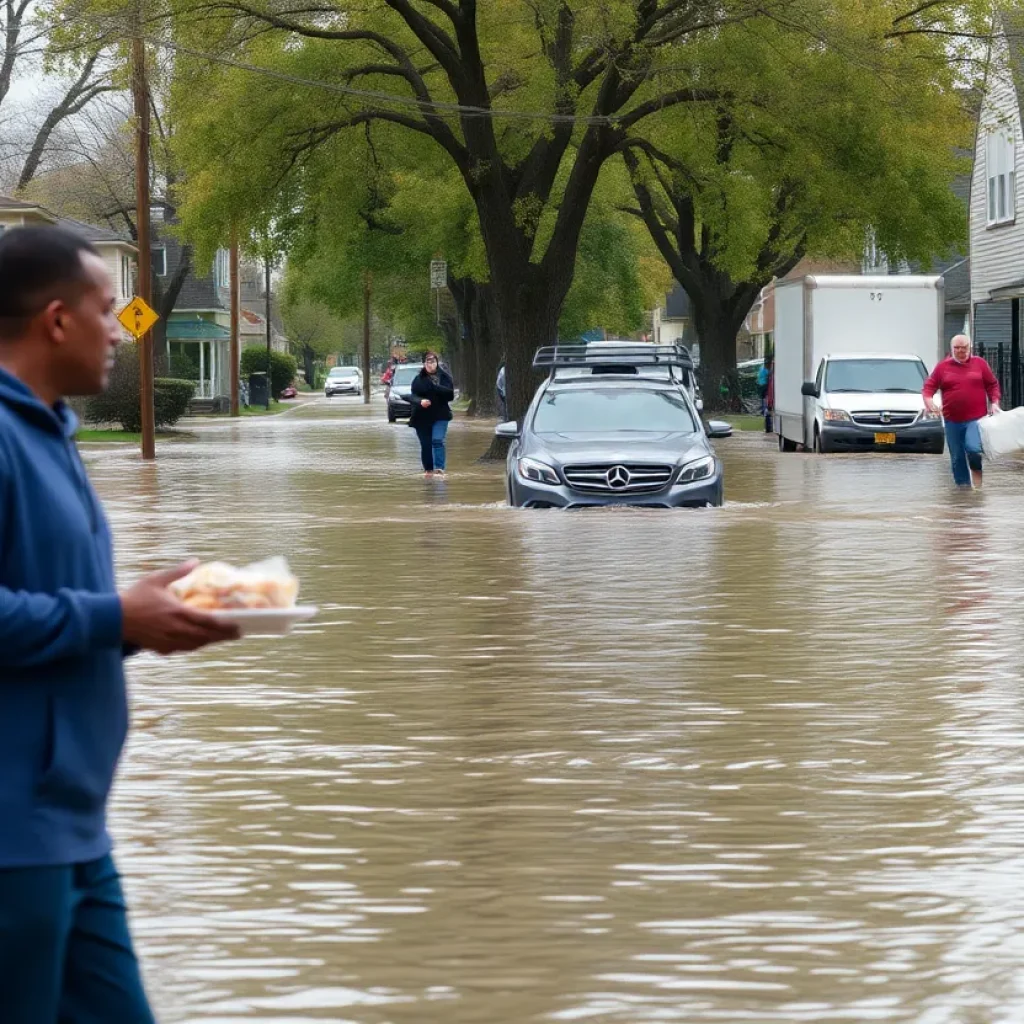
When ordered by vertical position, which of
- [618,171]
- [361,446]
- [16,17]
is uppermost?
[16,17]

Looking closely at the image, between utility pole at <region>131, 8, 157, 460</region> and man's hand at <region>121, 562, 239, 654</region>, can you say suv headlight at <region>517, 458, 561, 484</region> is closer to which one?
utility pole at <region>131, 8, 157, 460</region>

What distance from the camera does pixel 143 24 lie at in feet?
108

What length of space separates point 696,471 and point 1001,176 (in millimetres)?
26709

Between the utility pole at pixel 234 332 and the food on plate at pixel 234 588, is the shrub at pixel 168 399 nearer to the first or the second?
the utility pole at pixel 234 332

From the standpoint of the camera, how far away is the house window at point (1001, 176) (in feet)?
148

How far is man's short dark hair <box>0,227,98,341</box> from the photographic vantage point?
360cm

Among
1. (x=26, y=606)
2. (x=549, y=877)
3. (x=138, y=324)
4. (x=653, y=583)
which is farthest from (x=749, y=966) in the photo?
(x=138, y=324)

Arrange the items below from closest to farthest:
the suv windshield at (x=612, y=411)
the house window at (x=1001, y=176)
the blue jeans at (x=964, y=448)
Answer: the suv windshield at (x=612, y=411) → the blue jeans at (x=964, y=448) → the house window at (x=1001, y=176)

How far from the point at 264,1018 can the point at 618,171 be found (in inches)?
2006

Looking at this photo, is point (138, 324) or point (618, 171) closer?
point (138, 324)

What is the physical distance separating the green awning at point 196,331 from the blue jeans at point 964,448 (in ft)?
198

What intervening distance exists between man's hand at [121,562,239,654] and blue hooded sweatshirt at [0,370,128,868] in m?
0.02

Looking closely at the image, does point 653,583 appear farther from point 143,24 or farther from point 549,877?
point 143,24

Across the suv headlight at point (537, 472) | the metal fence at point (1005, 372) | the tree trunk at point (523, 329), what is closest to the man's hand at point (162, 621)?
the suv headlight at point (537, 472)
